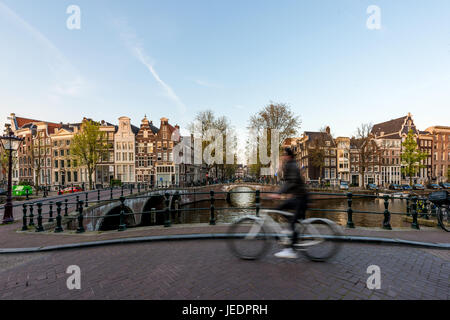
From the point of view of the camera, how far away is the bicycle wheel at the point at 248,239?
3924 mm

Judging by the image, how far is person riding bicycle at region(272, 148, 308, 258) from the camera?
383 centimetres

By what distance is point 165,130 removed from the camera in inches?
1592

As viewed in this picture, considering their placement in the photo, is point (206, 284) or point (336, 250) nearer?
point (206, 284)

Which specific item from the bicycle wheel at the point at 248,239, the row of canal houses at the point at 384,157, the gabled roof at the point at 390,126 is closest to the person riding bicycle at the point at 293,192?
the bicycle wheel at the point at 248,239

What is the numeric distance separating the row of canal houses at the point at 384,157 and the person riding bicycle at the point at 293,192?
40958mm

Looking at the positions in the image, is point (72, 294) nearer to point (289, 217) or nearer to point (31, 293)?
point (31, 293)

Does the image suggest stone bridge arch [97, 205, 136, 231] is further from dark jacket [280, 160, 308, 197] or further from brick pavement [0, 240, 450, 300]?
dark jacket [280, 160, 308, 197]

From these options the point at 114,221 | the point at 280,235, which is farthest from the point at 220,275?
the point at 114,221

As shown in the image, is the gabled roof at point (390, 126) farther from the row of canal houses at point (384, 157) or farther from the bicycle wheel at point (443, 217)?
the bicycle wheel at point (443, 217)

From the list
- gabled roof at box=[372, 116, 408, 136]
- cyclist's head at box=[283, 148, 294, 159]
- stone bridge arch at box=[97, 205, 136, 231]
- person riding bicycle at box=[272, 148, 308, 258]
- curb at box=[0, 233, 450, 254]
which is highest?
gabled roof at box=[372, 116, 408, 136]

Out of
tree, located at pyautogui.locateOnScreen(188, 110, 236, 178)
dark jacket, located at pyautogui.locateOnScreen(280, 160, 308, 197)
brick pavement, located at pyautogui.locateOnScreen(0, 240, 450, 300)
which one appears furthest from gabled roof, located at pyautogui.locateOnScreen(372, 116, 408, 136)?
dark jacket, located at pyautogui.locateOnScreen(280, 160, 308, 197)
